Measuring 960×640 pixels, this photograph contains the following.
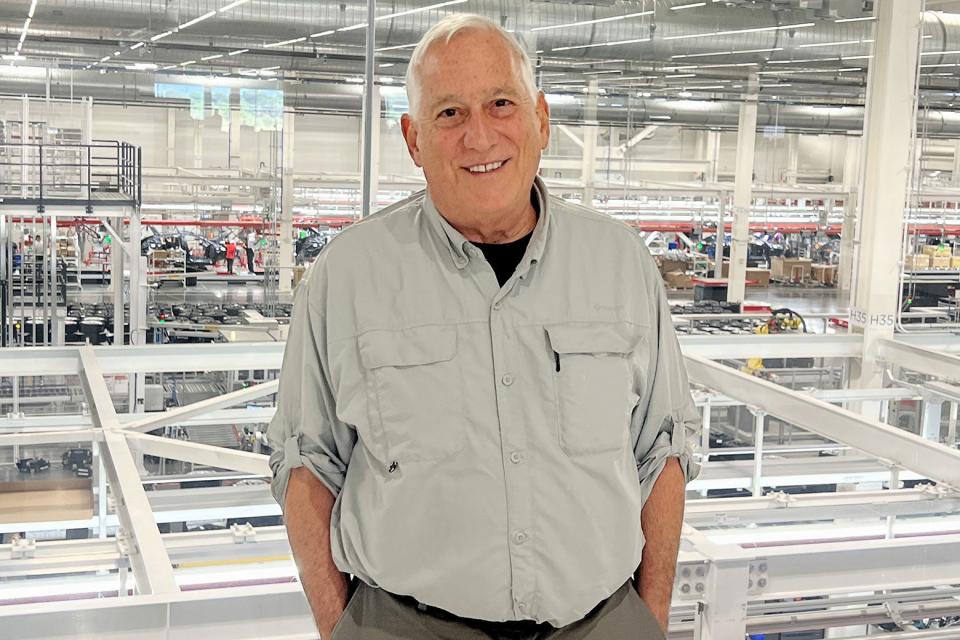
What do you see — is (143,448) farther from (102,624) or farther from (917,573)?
(917,573)

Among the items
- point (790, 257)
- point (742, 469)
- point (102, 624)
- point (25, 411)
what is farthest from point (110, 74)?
point (790, 257)

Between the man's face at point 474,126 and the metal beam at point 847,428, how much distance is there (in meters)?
2.12

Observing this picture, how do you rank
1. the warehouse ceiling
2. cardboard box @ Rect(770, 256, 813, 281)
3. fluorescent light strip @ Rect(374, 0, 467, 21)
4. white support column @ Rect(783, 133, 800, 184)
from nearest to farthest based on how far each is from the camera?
the warehouse ceiling, fluorescent light strip @ Rect(374, 0, 467, 21), white support column @ Rect(783, 133, 800, 184), cardboard box @ Rect(770, 256, 813, 281)

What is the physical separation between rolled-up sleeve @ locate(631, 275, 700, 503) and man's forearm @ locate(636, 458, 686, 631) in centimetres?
1

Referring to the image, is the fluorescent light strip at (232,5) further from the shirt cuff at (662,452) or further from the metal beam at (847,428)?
the shirt cuff at (662,452)

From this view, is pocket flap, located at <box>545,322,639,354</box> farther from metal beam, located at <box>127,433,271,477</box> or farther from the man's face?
metal beam, located at <box>127,433,271,477</box>

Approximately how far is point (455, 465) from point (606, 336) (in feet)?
0.76

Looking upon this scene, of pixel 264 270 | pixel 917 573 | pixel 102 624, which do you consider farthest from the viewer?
pixel 264 270

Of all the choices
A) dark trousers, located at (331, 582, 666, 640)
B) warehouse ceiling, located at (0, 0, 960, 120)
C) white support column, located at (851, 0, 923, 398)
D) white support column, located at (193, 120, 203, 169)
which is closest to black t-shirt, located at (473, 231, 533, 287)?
dark trousers, located at (331, 582, 666, 640)

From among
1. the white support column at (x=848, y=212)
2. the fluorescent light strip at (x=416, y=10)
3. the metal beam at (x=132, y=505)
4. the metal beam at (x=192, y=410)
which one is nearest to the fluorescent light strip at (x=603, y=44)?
the fluorescent light strip at (x=416, y=10)

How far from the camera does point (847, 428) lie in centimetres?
335

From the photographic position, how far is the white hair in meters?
1.26

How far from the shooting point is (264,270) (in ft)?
22.0

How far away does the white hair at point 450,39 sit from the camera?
1256 mm
